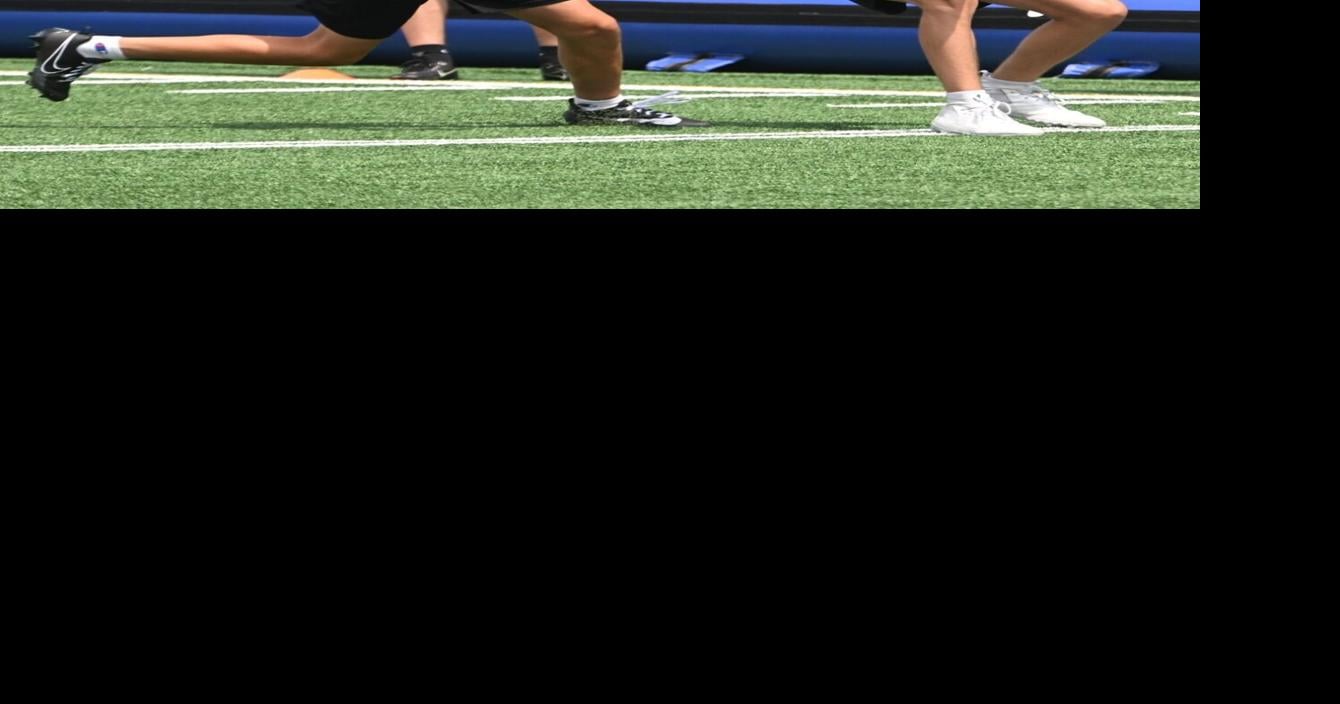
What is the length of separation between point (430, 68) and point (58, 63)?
6.10 ft

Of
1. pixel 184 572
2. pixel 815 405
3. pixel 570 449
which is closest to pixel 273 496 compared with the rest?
pixel 184 572

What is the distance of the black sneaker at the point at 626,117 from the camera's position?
5.98 meters

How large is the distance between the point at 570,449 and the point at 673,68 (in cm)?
569

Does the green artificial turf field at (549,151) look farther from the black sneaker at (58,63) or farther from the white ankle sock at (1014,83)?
the white ankle sock at (1014,83)

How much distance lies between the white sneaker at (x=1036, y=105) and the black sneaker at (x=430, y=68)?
237cm

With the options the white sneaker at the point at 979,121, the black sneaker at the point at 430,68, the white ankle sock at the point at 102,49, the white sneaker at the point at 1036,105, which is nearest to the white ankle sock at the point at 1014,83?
the white sneaker at the point at 1036,105

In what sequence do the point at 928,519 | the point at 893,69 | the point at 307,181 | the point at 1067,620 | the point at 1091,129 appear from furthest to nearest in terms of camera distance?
the point at 893,69, the point at 1091,129, the point at 307,181, the point at 928,519, the point at 1067,620

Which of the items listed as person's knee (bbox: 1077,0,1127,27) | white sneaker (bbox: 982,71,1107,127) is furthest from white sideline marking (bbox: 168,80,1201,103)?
person's knee (bbox: 1077,0,1127,27)

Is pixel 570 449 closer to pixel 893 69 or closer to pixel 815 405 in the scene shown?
pixel 815 405

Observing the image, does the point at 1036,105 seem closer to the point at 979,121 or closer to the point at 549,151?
the point at 979,121

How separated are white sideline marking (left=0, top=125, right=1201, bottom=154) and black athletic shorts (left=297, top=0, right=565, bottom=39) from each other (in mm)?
500

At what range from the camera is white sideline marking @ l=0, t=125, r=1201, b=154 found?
5250 millimetres

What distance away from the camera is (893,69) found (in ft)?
25.4

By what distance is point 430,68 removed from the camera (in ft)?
25.7
